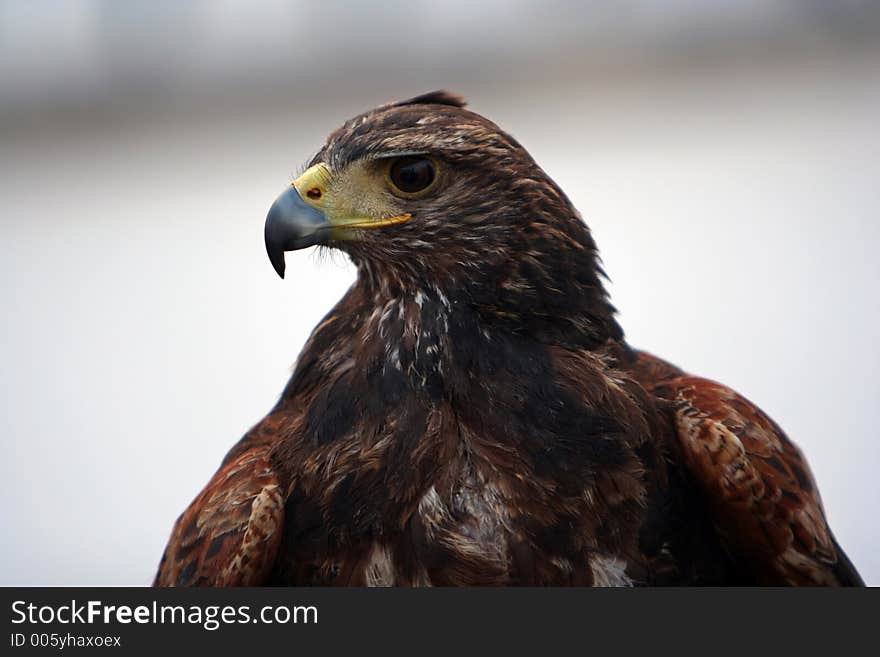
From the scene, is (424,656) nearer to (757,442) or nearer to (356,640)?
(356,640)

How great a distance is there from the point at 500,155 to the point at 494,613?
965 mm

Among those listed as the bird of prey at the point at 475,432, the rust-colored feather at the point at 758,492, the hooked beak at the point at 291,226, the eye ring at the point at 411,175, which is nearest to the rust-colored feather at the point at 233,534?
the bird of prey at the point at 475,432

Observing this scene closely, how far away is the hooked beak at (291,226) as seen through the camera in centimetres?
205

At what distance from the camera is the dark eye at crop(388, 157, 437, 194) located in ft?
6.71

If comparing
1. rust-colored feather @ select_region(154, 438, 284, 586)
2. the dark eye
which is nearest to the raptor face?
the dark eye

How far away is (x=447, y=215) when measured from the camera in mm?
2055

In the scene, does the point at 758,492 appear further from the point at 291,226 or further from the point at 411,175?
the point at 291,226

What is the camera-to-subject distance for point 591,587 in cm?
192

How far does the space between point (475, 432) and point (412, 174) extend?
578mm

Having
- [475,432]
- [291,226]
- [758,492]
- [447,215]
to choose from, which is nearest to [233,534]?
[475,432]

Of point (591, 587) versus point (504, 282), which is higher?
point (504, 282)

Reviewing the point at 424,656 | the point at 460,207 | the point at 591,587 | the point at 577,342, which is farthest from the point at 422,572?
the point at 460,207

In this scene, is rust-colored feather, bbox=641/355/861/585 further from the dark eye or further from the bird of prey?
the dark eye

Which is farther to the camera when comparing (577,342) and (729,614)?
(577,342)
